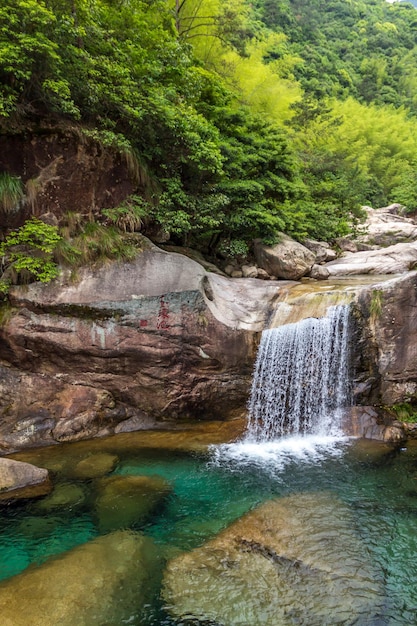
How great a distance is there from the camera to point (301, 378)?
9.08 metres

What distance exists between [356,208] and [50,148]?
13.1 m

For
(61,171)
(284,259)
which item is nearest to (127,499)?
(61,171)

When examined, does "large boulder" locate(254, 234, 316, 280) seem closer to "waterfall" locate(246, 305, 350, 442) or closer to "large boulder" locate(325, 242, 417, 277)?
"large boulder" locate(325, 242, 417, 277)

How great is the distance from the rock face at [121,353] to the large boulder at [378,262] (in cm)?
522

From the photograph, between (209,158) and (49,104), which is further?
(209,158)

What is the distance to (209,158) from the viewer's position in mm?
9914

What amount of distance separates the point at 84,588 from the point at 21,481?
2679 mm

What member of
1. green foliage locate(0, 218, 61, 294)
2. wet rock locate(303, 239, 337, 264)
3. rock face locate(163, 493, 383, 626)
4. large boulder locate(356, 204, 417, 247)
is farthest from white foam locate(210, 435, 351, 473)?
large boulder locate(356, 204, 417, 247)

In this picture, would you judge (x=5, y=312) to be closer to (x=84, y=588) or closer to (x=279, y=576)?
(x=84, y=588)

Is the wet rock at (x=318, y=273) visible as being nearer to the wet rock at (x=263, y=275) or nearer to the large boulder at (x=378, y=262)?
the large boulder at (x=378, y=262)

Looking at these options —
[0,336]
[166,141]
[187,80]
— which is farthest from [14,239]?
[187,80]

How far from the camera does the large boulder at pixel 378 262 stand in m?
12.5

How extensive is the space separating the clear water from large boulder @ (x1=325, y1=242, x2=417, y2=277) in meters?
6.11

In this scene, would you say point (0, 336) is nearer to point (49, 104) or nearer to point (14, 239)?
point (14, 239)
